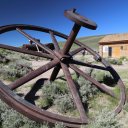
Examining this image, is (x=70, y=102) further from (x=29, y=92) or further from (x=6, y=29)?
(x=6, y=29)

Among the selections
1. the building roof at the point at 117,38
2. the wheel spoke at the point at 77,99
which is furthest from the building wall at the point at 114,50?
the wheel spoke at the point at 77,99

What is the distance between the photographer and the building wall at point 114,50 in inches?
1152

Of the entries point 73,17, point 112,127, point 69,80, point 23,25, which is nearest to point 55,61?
point 69,80

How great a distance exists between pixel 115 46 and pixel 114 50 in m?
0.51

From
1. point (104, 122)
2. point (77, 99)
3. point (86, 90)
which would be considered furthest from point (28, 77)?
point (86, 90)

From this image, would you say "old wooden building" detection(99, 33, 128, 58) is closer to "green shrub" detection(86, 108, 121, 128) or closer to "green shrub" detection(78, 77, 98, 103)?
"green shrub" detection(78, 77, 98, 103)

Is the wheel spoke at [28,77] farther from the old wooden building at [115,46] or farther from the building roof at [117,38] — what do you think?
the building roof at [117,38]

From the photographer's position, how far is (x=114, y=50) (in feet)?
99.8

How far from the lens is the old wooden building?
96.1ft

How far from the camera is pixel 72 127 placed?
160 inches

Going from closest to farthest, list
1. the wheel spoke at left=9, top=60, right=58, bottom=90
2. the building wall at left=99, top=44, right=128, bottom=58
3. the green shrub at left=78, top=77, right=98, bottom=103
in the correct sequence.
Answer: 1. the wheel spoke at left=9, top=60, right=58, bottom=90
2. the green shrub at left=78, top=77, right=98, bottom=103
3. the building wall at left=99, top=44, right=128, bottom=58

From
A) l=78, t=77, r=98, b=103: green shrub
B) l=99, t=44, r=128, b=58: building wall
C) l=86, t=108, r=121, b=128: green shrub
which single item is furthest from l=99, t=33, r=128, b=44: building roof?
l=86, t=108, r=121, b=128: green shrub

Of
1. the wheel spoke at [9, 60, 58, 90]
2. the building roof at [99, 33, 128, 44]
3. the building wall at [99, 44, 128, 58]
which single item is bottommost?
the wheel spoke at [9, 60, 58, 90]

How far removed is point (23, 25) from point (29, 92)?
1.69m
